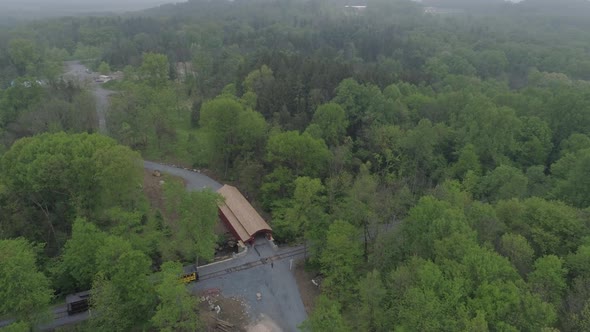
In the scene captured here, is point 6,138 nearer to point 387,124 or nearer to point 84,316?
point 84,316

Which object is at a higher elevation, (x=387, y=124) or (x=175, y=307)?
(x=387, y=124)

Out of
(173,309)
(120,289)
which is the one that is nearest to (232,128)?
(120,289)

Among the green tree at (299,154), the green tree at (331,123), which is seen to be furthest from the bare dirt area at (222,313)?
the green tree at (331,123)

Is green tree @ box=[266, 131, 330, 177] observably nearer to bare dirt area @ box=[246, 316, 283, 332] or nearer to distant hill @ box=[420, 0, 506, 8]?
bare dirt area @ box=[246, 316, 283, 332]

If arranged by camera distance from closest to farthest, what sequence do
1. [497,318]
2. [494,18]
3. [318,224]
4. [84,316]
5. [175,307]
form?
1. [497,318]
2. [175,307]
3. [84,316]
4. [318,224]
5. [494,18]

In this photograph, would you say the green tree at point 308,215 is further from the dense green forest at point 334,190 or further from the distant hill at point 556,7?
the distant hill at point 556,7

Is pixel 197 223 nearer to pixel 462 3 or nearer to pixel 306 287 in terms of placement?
pixel 306 287

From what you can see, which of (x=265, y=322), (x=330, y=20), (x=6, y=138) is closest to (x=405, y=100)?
(x=265, y=322)

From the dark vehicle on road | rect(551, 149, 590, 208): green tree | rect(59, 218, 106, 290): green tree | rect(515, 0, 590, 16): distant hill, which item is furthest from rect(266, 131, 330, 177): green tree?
rect(515, 0, 590, 16): distant hill
